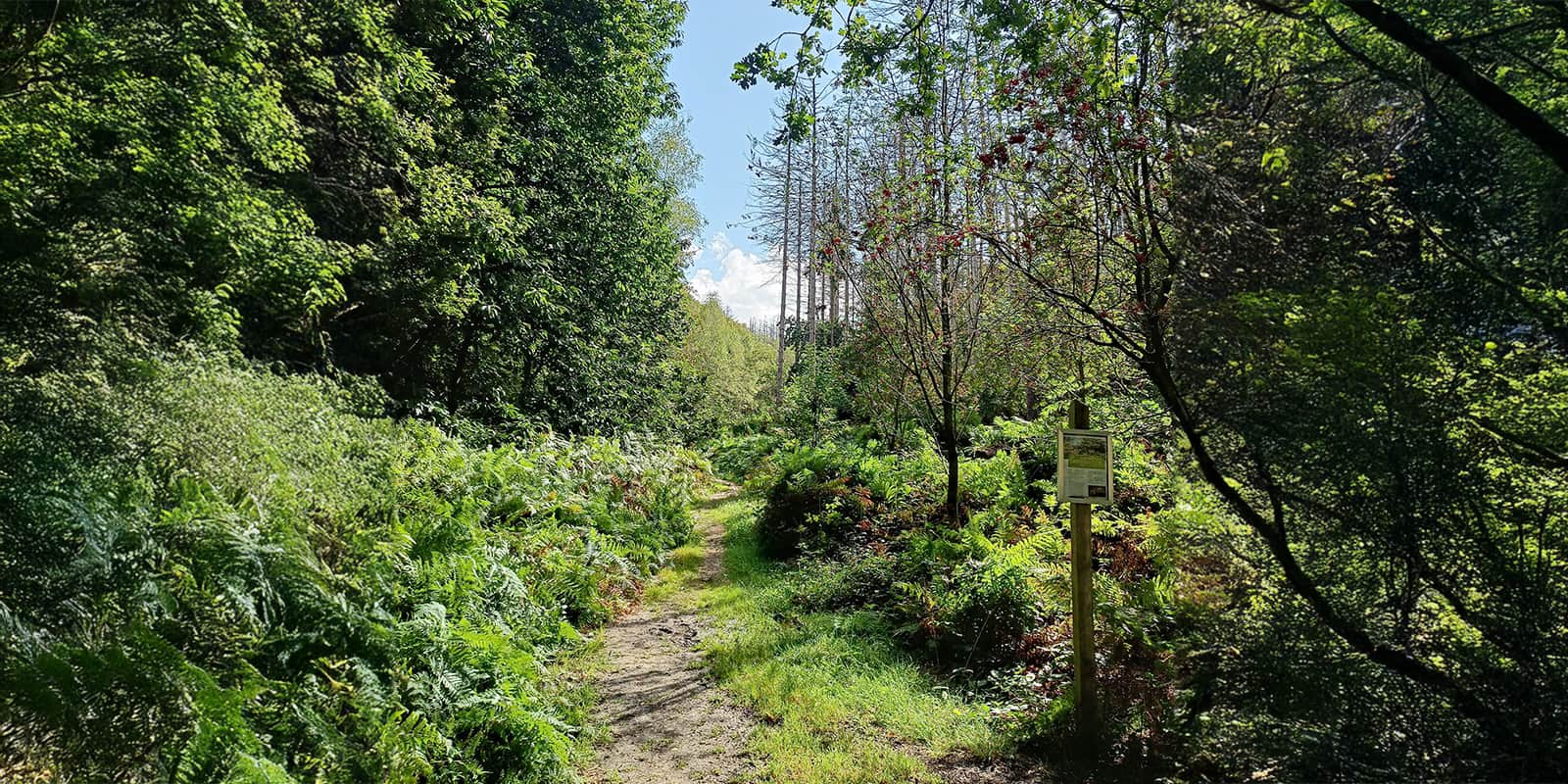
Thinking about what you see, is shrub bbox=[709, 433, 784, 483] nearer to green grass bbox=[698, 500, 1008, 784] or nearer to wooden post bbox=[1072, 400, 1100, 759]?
green grass bbox=[698, 500, 1008, 784]

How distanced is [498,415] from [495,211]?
3.88 metres

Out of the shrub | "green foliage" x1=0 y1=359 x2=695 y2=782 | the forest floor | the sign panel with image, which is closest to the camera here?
"green foliage" x1=0 y1=359 x2=695 y2=782

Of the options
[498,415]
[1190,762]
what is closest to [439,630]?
[1190,762]

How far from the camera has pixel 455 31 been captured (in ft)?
32.6

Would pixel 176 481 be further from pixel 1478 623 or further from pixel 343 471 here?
pixel 1478 623

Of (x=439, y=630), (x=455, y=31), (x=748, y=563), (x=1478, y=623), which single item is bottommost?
(x=748, y=563)

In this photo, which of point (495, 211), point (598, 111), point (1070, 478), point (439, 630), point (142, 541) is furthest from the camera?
point (598, 111)

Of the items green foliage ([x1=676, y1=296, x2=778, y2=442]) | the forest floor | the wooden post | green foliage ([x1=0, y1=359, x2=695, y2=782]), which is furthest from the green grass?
green foliage ([x1=676, y1=296, x2=778, y2=442])

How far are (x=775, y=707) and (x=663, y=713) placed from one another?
81 cm

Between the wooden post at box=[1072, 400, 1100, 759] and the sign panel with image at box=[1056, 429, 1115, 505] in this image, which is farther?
the sign panel with image at box=[1056, 429, 1115, 505]

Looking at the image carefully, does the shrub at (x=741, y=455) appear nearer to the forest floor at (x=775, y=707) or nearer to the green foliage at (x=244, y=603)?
the forest floor at (x=775, y=707)

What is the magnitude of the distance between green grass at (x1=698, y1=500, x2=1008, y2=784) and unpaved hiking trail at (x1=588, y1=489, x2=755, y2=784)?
0.61ft

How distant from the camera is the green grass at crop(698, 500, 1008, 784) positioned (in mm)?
4230

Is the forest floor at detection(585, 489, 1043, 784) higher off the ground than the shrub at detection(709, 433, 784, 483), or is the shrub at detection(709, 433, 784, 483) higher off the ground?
the shrub at detection(709, 433, 784, 483)
